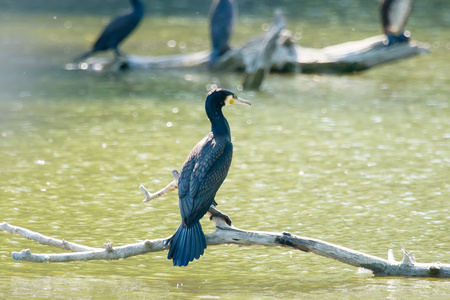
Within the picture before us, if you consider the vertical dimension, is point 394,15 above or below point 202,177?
below

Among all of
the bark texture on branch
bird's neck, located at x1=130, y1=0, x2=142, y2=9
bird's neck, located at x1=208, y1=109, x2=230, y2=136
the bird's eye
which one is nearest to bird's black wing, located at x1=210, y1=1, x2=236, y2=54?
bird's neck, located at x1=130, y1=0, x2=142, y2=9

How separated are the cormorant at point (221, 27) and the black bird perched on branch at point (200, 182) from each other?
6.82 meters

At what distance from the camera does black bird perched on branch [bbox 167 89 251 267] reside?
4027 mm

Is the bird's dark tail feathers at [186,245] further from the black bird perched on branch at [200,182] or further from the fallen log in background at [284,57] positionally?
the fallen log in background at [284,57]

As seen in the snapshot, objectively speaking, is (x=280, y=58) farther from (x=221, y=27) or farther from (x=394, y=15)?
(x=394, y=15)

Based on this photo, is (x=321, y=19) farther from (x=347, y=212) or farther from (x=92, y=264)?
(x=92, y=264)

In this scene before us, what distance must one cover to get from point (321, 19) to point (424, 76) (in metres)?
5.30

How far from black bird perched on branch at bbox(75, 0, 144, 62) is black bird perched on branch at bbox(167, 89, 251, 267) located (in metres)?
7.30

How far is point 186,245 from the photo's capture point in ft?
13.2

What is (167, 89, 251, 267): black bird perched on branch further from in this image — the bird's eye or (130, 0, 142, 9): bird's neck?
(130, 0, 142, 9): bird's neck

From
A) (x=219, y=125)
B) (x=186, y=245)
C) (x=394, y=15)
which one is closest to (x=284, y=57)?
(x=394, y=15)

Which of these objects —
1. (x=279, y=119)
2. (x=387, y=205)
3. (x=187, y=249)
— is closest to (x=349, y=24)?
(x=279, y=119)

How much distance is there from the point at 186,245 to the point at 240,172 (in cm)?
269

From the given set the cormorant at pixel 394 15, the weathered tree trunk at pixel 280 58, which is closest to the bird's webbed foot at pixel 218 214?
the weathered tree trunk at pixel 280 58
